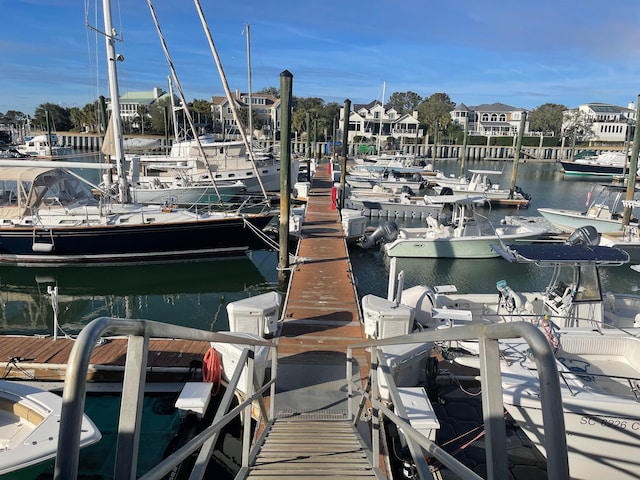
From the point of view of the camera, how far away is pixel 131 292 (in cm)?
1439

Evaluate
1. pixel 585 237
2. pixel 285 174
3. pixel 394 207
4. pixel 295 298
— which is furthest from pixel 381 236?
pixel 295 298

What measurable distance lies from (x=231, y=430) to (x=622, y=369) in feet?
22.2

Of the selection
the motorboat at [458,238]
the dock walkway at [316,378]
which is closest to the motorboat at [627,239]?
the motorboat at [458,238]

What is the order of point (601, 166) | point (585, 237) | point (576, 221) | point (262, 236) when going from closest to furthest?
point (585, 237), point (262, 236), point (576, 221), point (601, 166)

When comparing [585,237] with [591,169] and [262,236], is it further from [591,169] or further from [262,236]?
[591,169]

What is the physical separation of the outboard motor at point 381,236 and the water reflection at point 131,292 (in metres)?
4.28

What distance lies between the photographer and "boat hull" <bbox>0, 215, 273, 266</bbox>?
14727 mm

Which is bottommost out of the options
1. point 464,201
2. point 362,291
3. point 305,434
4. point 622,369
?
point 362,291

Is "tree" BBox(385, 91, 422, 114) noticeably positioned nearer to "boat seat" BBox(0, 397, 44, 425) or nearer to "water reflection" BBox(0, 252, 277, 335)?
"water reflection" BBox(0, 252, 277, 335)

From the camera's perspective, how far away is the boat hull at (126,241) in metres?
14.7

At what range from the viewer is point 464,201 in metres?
17.0

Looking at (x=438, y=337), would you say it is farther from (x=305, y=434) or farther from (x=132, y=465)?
(x=305, y=434)

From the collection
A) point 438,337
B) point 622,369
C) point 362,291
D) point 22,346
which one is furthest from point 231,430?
point 362,291

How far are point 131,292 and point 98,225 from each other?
8.50 feet
